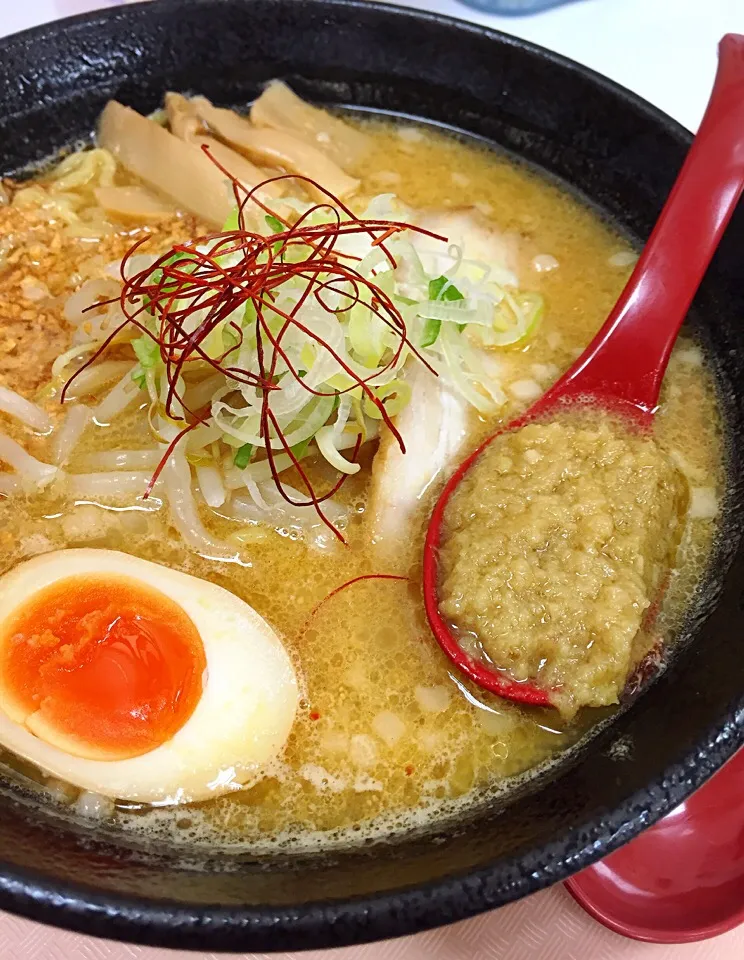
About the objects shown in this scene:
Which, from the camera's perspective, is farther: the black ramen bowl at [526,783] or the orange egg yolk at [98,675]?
the orange egg yolk at [98,675]

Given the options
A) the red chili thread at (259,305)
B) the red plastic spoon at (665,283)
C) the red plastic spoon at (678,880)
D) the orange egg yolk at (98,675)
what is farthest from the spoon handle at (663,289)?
the orange egg yolk at (98,675)

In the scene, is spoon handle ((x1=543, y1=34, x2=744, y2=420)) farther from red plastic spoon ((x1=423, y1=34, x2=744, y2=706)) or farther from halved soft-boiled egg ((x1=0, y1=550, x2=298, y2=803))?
halved soft-boiled egg ((x1=0, y1=550, x2=298, y2=803))

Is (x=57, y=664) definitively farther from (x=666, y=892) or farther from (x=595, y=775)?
(x=666, y=892)

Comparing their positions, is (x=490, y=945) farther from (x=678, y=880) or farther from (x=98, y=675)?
(x=98, y=675)

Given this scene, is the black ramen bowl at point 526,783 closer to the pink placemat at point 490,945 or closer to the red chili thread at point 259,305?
the pink placemat at point 490,945

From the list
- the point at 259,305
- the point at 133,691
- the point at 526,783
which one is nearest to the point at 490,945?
the point at 526,783

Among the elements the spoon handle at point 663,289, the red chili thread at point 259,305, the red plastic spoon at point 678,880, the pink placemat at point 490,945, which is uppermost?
the spoon handle at point 663,289

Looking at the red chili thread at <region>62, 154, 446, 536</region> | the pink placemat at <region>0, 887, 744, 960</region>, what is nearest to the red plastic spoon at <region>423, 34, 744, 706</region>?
the red chili thread at <region>62, 154, 446, 536</region>
